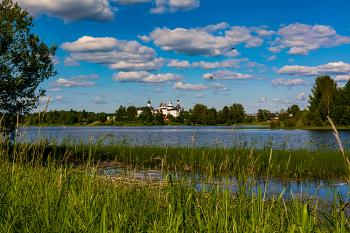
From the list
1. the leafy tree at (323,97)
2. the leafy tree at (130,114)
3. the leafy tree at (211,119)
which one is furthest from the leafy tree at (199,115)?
the leafy tree at (323,97)

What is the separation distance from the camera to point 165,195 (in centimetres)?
373

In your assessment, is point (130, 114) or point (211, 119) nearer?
point (211, 119)

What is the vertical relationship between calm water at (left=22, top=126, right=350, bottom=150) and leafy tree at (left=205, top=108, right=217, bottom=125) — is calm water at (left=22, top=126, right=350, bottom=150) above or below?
below

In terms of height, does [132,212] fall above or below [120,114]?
below

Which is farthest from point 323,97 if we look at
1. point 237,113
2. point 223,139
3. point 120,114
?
point 120,114

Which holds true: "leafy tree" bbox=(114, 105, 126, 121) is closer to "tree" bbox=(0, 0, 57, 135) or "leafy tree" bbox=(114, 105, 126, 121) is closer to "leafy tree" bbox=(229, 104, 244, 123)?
"leafy tree" bbox=(229, 104, 244, 123)

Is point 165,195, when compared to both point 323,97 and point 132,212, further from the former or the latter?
point 323,97

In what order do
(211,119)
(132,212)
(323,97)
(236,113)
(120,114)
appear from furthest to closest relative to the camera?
(120,114) → (236,113) → (211,119) → (323,97) → (132,212)

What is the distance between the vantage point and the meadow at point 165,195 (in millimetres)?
2787

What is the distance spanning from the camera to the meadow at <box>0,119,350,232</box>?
110 inches

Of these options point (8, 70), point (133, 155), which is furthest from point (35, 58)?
point (133, 155)

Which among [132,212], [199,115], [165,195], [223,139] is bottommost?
[223,139]

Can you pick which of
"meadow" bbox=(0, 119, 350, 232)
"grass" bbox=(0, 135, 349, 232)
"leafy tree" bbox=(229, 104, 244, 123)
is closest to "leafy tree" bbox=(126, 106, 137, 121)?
"leafy tree" bbox=(229, 104, 244, 123)

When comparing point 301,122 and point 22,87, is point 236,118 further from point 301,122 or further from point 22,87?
point 22,87
